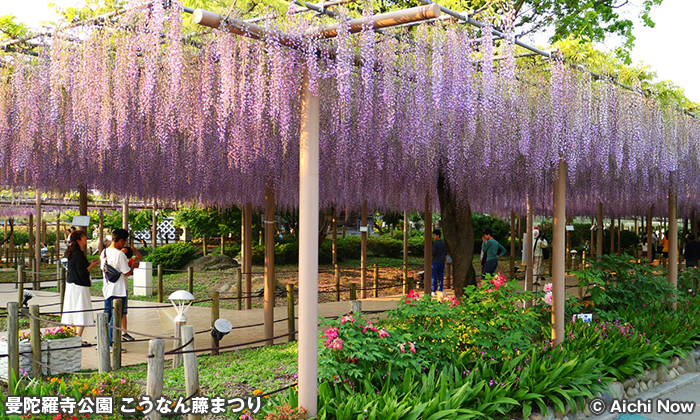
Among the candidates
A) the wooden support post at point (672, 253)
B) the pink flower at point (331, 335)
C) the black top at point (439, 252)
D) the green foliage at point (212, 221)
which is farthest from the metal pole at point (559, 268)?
the green foliage at point (212, 221)

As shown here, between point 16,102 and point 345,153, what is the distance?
318 centimetres

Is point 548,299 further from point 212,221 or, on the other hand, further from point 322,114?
point 212,221

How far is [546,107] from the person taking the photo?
5.55 m

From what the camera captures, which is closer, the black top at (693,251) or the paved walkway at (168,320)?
the paved walkway at (168,320)

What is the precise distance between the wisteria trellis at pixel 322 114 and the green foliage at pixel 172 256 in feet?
24.9

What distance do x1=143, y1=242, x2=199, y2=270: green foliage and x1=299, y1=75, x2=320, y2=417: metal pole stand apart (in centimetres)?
1268

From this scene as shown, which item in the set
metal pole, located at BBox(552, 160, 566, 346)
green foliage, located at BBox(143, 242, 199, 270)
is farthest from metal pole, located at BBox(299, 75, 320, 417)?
green foliage, located at BBox(143, 242, 199, 270)

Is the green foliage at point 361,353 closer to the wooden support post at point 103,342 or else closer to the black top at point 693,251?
the wooden support post at point 103,342

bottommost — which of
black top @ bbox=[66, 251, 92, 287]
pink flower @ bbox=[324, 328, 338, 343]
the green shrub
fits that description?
the green shrub

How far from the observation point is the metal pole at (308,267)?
3.29m

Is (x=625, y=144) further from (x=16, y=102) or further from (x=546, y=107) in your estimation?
(x=16, y=102)

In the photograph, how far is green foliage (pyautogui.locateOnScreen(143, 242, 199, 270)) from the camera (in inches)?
596

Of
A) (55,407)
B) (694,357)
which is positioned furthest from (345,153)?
(694,357)

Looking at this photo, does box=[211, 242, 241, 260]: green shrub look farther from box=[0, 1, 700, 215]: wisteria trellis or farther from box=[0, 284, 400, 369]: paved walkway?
box=[0, 1, 700, 215]: wisteria trellis
